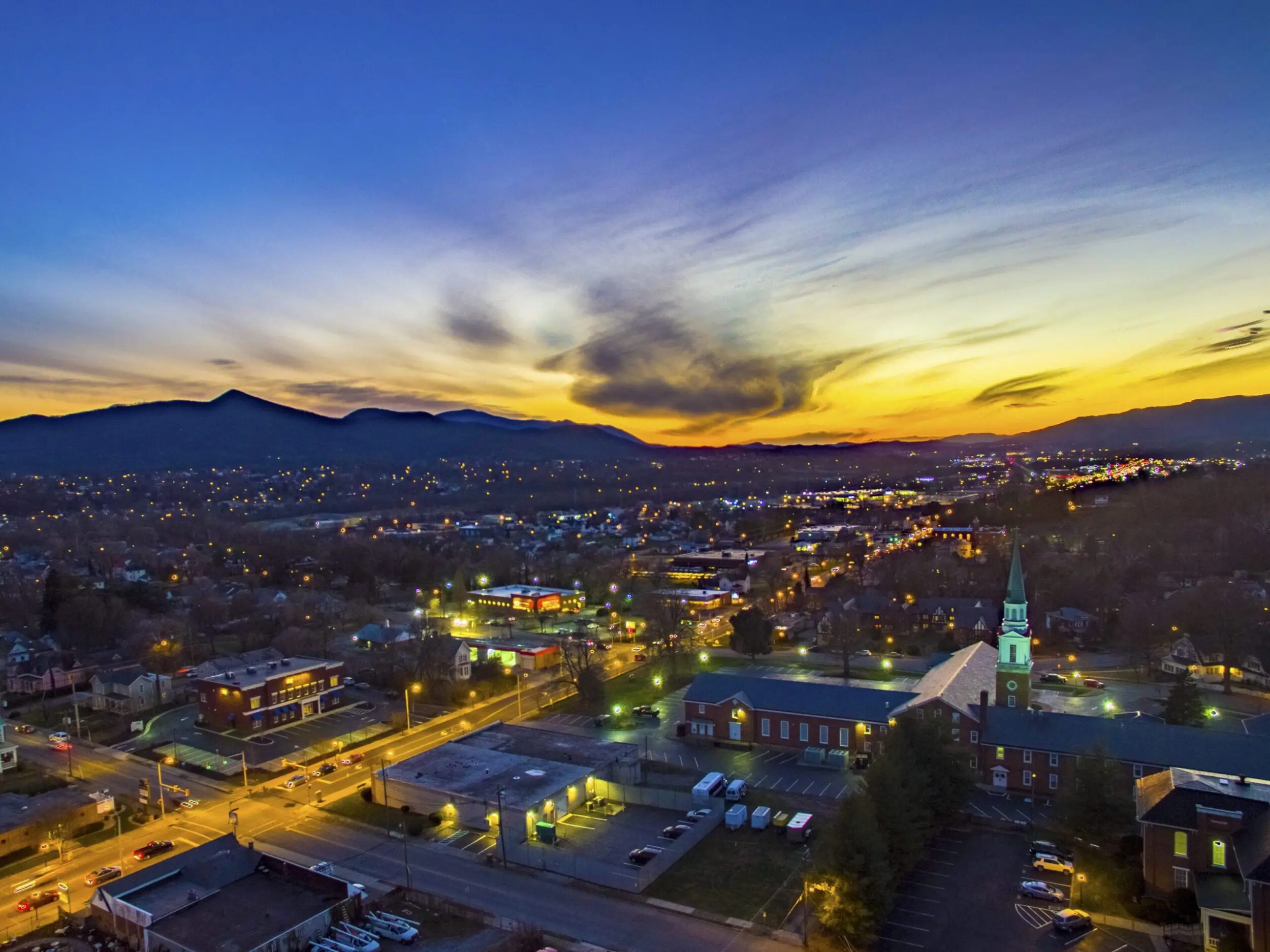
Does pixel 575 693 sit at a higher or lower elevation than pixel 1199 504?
lower

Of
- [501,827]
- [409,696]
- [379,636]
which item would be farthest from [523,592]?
[501,827]

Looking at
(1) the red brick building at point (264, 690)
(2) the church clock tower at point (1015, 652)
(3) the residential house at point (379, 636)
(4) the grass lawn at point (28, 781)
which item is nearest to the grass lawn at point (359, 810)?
(1) the red brick building at point (264, 690)

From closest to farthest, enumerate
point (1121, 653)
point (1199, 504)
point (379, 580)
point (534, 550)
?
point (1121, 653) < point (379, 580) < point (1199, 504) < point (534, 550)

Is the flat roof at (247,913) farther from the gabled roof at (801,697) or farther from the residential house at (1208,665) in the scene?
the residential house at (1208,665)

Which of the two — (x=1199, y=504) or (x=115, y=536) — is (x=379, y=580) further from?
(x=1199, y=504)

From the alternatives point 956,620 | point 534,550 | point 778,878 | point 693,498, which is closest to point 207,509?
point 534,550

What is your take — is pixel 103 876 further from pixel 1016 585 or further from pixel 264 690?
pixel 1016 585

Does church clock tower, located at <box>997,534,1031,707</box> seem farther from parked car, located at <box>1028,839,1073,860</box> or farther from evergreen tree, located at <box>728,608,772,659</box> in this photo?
evergreen tree, located at <box>728,608,772,659</box>
